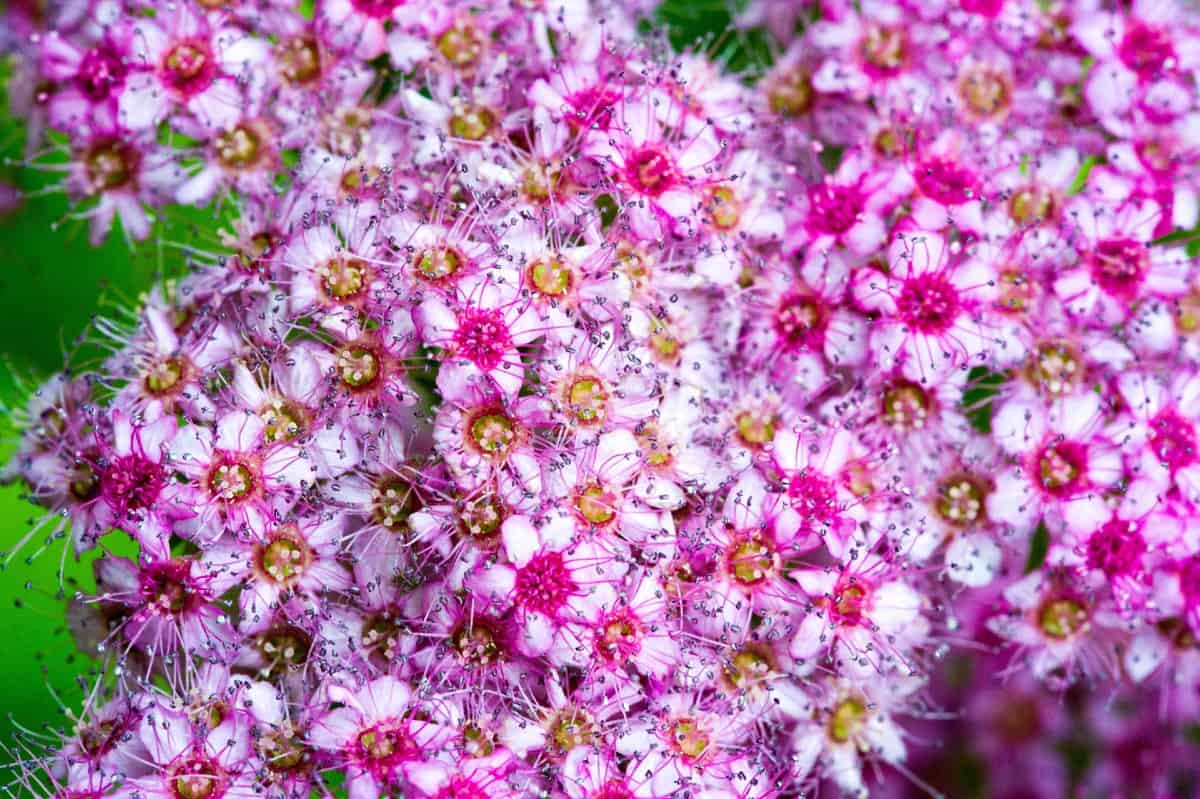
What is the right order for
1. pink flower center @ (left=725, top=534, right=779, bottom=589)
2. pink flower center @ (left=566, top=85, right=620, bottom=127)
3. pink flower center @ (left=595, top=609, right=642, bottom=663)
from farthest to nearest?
pink flower center @ (left=566, top=85, right=620, bottom=127) → pink flower center @ (left=725, top=534, right=779, bottom=589) → pink flower center @ (left=595, top=609, right=642, bottom=663)

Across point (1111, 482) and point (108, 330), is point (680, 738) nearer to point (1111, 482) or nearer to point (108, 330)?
point (1111, 482)

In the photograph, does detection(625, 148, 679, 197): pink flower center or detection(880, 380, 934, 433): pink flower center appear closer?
detection(625, 148, 679, 197): pink flower center

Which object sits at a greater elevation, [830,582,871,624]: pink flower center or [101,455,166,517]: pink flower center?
[101,455,166,517]: pink flower center

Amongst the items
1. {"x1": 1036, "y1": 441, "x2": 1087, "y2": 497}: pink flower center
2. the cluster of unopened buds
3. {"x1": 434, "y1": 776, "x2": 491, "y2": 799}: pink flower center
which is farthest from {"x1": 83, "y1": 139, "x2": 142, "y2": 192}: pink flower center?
{"x1": 1036, "y1": 441, "x2": 1087, "y2": 497}: pink flower center

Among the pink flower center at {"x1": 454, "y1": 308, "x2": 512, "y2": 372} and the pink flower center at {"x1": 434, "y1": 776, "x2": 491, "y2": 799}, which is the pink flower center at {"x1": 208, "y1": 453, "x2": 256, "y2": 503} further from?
the pink flower center at {"x1": 434, "y1": 776, "x2": 491, "y2": 799}

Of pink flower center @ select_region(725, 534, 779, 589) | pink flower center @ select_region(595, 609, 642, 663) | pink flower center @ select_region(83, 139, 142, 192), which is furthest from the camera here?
pink flower center @ select_region(83, 139, 142, 192)

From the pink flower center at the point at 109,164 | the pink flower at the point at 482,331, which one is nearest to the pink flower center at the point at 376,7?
the pink flower center at the point at 109,164
